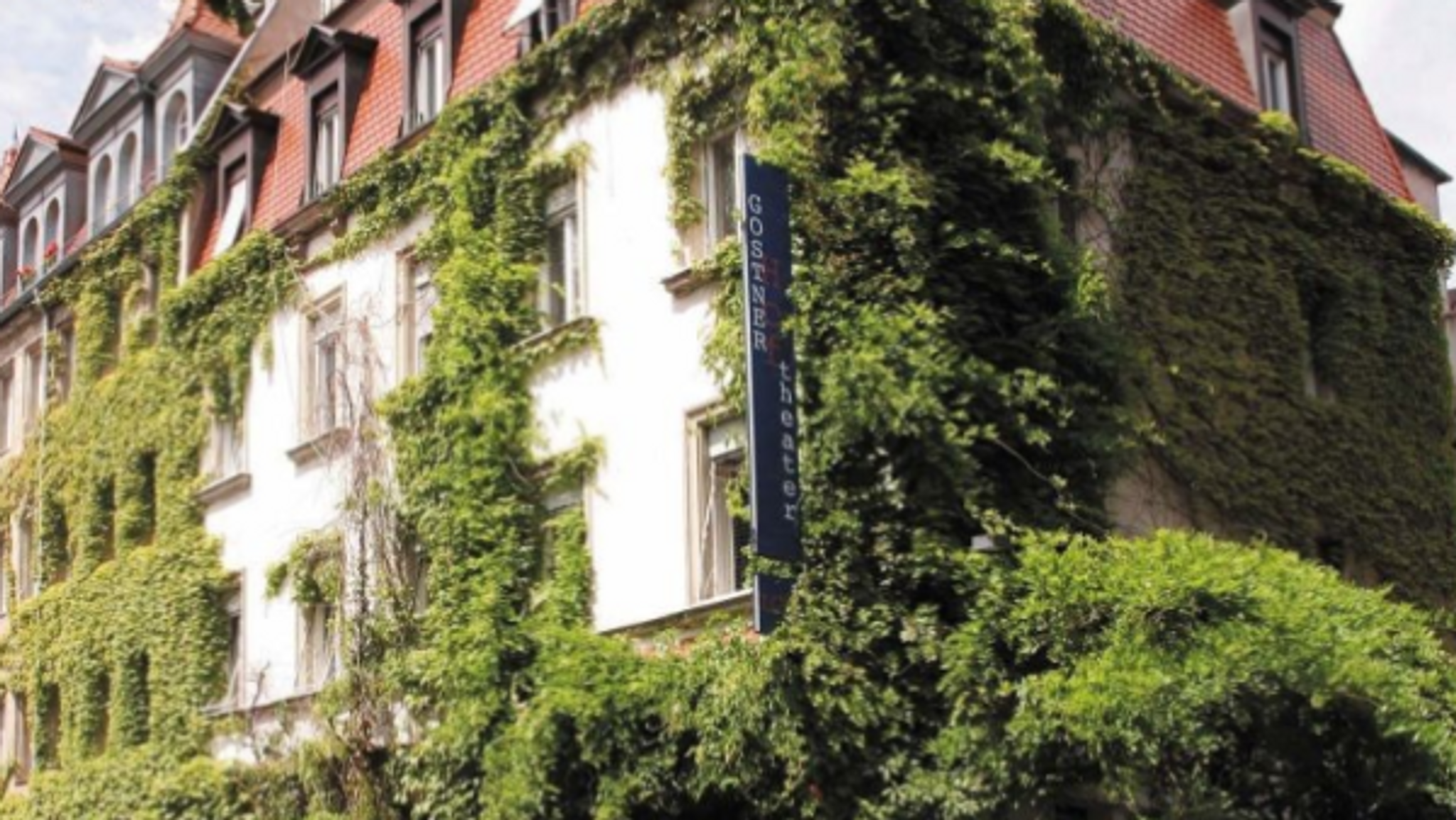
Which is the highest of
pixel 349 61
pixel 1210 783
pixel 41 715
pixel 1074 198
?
pixel 349 61

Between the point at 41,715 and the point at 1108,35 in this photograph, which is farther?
the point at 41,715

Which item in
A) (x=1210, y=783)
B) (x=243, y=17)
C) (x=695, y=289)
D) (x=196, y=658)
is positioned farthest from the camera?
(x=196, y=658)

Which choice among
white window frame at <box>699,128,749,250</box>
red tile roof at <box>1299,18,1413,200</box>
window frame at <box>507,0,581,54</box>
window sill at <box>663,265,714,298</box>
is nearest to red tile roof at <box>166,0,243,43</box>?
window frame at <box>507,0,581,54</box>

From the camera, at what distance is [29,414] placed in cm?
3322

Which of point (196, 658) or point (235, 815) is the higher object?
point (196, 658)

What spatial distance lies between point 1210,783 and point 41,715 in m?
19.7

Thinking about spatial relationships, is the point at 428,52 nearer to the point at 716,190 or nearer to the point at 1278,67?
the point at 716,190

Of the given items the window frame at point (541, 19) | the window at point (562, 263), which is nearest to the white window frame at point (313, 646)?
the window at point (562, 263)

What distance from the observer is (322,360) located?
2516 centimetres

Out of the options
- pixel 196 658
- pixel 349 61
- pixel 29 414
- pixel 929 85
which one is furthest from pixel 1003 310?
pixel 29 414

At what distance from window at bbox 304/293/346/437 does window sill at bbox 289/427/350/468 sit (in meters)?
0.14

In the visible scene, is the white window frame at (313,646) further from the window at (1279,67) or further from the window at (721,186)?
the window at (1279,67)

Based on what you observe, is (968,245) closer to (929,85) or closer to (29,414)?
(929,85)

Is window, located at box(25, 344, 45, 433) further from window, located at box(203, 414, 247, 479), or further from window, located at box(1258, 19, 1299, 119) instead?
window, located at box(1258, 19, 1299, 119)
